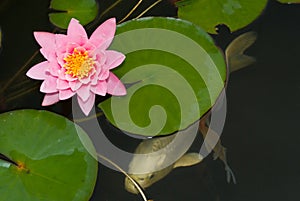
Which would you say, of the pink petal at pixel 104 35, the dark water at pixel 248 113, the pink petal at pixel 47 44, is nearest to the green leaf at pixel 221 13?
the dark water at pixel 248 113

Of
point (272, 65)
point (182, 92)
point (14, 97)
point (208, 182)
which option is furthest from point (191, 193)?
point (14, 97)

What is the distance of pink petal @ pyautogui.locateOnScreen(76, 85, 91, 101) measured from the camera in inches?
40.0

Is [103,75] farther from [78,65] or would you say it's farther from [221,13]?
[221,13]

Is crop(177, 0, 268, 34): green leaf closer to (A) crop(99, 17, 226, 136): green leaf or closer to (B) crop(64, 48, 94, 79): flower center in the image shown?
(A) crop(99, 17, 226, 136): green leaf

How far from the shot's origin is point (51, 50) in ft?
3.34

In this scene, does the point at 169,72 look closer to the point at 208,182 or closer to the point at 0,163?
the point at 208,182

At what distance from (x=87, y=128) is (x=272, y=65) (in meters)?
0.53

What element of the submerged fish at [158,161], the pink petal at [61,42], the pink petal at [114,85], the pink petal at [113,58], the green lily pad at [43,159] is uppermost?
the pink petal at [61,42]

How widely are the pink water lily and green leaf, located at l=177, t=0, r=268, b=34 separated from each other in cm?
25

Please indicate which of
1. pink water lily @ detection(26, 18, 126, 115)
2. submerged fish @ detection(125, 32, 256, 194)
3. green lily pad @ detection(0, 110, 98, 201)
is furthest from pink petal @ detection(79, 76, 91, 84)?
submerged fish @ detection(125, 32, 256, 194)

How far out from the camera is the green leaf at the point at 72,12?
1.14m

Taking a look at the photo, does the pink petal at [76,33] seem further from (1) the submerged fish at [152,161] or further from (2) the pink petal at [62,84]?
(1) the submerged fish at [152,161]

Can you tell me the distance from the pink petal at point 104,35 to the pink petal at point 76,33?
0.02m

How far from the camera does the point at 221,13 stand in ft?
3.75
